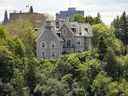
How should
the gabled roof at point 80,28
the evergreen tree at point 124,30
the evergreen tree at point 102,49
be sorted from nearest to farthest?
the evergreen tree at point 102,49, the gabled roof at point 80,28, the evergreen tree at point 124,30

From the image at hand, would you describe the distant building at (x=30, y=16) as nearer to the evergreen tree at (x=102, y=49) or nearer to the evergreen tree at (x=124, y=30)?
the evergreen tree at (x=124, y=30)

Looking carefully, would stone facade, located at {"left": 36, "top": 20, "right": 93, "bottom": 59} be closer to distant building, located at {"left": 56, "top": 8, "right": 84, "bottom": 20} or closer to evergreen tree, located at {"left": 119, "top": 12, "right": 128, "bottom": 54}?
evergreen tree, located at {"left": 119, "top": 12, "right": 128, "bottom": 54}

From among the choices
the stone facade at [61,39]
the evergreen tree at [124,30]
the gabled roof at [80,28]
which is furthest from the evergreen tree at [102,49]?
the evergreen tree at [124,30]

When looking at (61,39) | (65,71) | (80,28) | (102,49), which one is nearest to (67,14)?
(80,28)

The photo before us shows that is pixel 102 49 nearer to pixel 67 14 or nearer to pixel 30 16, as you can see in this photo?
pixel 30 16

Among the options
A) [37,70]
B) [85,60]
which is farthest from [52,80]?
[85,60]

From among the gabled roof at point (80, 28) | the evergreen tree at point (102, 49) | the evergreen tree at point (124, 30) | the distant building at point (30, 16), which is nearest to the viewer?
the evergreen tree at point (102, 49)
